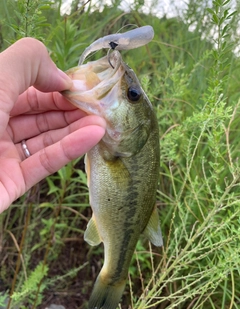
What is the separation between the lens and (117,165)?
1.42 m

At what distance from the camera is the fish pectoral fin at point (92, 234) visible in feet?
5.30

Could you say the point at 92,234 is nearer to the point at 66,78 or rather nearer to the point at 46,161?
the point at 46,161

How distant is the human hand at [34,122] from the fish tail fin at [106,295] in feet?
1.88

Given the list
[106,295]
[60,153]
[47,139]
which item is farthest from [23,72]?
[106,295]

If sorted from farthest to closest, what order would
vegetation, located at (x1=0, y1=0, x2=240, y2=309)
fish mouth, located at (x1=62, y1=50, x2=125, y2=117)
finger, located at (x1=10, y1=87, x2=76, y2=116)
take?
vegetation, located at (x1=0, y1=0, x2=240, y2=309) < finger, located at (x1=10, y1=87, x2=76, y2=116) < fish mouth, located at (x1=62, y1=50, x2=125, y2=117)

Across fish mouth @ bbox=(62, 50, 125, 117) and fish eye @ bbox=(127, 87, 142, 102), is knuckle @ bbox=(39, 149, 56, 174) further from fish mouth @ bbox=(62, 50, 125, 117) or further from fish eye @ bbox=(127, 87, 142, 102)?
fish eye @ bbox=(127, 87, 142, 102)

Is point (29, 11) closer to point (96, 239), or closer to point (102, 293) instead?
point (96, 239)

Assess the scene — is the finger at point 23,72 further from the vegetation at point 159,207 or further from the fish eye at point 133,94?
the vegetation at point 159,207

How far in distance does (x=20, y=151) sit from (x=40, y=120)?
15 cm

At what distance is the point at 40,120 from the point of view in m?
1.57

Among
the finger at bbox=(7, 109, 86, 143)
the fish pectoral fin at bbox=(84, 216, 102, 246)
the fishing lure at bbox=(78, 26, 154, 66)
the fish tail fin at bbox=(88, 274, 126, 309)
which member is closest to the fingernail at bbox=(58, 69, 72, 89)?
the fishing lure at bbox=(78, 26, 154, 66)

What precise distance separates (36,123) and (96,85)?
40 centimetres

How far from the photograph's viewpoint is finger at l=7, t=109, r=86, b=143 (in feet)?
5.05

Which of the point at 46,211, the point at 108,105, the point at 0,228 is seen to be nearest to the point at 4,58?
the point at 108,105
